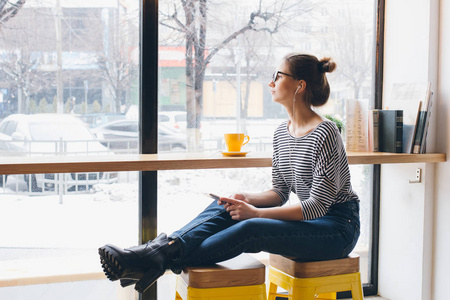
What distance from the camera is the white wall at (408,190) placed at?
95.9 inches

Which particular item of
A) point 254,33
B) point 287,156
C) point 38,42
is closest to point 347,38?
point 254,33

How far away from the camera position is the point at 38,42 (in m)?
2.15

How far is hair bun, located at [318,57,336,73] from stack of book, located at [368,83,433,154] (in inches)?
19.6

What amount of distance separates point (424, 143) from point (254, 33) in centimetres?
93

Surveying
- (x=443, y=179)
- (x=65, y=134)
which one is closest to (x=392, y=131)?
(x=443, y=179)

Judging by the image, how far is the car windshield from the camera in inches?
85.7

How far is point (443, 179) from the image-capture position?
95.7 inches

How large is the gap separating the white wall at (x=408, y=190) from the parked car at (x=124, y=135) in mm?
1133

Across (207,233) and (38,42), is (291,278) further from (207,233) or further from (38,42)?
(38,42)

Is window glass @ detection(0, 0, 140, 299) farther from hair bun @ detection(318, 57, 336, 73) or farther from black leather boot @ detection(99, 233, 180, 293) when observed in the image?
hair bun @ detection(318, 57, 336, 73)

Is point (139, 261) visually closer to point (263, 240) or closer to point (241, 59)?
point (263, 240)

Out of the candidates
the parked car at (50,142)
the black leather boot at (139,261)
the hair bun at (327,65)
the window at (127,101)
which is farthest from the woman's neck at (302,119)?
the parked car at (50,142)

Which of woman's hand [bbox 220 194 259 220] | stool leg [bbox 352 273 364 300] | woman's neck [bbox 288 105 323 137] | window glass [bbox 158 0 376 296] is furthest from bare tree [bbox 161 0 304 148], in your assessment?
stool leg [bbox 352 273 364 300]

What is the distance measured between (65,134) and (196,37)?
72cm
